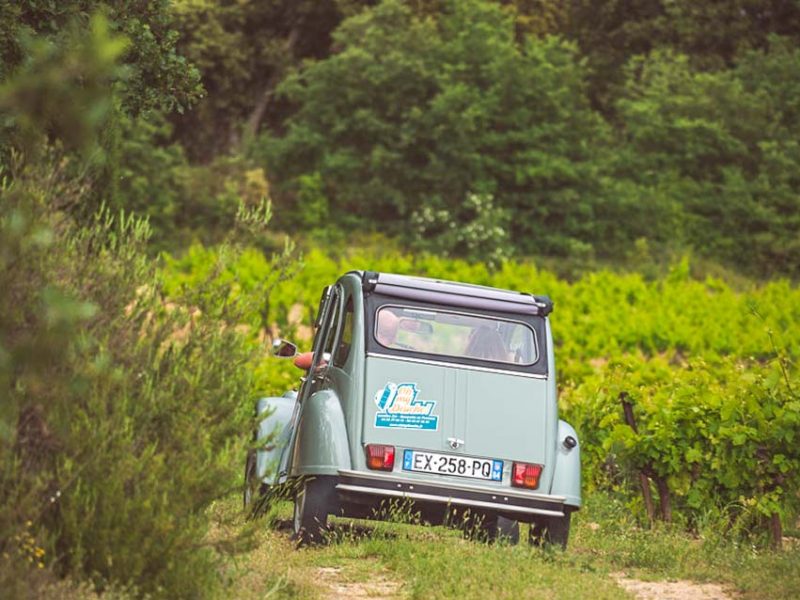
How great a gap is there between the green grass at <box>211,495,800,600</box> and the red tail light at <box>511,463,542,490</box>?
0.41m

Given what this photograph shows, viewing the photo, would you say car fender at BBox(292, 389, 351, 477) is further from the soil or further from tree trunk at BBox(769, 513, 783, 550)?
tree trunk at BBox(769, 513, 783, 550)

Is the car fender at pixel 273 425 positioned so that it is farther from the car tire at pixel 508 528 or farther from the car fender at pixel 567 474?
the car fender at pixel 567 474

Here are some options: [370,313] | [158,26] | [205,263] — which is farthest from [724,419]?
[205,263]

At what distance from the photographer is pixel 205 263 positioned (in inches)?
1304

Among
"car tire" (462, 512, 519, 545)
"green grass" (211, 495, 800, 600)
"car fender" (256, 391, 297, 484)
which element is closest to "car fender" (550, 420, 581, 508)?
"green grass" (211, 495, 800, 600)

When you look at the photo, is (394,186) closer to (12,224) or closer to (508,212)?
(508,212)

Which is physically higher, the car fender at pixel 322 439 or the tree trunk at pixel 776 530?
the car fender at pixel 322 439

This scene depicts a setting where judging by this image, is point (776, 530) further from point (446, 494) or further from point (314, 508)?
point (314, 508)

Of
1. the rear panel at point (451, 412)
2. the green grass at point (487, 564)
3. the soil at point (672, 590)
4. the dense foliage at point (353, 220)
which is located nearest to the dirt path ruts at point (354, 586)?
the green grass at point (487, 564)

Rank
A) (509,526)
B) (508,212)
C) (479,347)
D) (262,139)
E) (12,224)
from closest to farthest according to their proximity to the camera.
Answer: (12,224), (479,347), (509,526), (508,212), (262,139)

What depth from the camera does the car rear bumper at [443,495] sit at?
1021cm

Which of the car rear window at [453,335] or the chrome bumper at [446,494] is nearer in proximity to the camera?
the chrome bumper at [446,494]

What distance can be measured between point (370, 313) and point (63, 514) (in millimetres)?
3967

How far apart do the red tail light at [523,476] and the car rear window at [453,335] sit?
0.78 m
